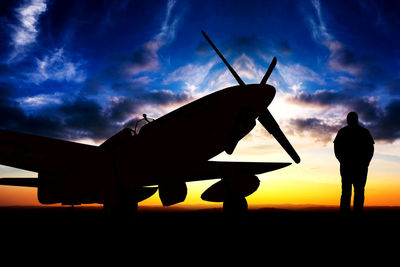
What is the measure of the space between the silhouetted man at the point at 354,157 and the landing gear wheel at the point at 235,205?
244 centimetres

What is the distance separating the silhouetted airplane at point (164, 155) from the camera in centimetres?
636

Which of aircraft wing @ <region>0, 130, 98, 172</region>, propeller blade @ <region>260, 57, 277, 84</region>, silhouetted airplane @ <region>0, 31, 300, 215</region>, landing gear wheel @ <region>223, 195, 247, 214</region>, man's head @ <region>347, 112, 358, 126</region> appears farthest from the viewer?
propeller blade @ <region>260, 57, 277, 84</region>

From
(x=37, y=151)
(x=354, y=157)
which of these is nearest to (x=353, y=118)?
(x=354, y=157)

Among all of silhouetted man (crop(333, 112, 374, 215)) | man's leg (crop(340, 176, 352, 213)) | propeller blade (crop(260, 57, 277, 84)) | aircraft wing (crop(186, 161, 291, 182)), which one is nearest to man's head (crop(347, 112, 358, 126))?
silhouetted man (crop(333, 112, 374, 215))

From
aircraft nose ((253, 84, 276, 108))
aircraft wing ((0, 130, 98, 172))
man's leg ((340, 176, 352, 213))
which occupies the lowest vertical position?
man's leg ((340, 176, 352, 213))

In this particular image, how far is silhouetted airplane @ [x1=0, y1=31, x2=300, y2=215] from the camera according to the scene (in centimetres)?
636

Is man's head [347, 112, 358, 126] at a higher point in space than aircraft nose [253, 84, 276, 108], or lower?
lower

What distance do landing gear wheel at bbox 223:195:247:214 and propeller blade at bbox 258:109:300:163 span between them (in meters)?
2.40

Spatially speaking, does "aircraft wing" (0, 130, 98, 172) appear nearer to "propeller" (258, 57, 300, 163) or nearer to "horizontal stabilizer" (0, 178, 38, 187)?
"horizontal stabilizer" (0, 178, 38, 187)

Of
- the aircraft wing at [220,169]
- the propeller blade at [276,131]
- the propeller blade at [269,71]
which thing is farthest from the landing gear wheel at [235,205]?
the propeller blade at [269,71]

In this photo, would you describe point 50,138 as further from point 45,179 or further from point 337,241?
point 337,241

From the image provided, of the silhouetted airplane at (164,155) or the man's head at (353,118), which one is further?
the silhouetted airplane at (164,155)

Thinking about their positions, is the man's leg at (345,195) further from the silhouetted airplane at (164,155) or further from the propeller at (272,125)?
the propeller at (272,125)

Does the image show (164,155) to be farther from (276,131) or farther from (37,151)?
(276,131)
